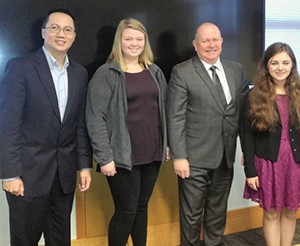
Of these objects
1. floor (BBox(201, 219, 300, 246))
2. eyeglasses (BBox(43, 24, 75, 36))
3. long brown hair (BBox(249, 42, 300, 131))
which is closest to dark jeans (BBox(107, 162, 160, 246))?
long brown hair (BBox(249, 42, 300, 131))

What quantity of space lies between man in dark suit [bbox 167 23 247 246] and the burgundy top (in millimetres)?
134

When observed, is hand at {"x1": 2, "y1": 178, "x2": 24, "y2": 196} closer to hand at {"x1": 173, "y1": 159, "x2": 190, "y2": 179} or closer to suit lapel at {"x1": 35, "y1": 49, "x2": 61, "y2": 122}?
suit lapel at {"x1": 35, "y1": 49, "x2": 61, "y2": 122}

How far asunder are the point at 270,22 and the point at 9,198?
2.13m

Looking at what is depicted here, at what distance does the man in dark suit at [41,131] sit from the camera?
1587mm

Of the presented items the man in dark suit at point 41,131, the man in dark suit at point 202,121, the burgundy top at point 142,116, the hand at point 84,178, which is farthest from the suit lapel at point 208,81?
the hand at point 84,178

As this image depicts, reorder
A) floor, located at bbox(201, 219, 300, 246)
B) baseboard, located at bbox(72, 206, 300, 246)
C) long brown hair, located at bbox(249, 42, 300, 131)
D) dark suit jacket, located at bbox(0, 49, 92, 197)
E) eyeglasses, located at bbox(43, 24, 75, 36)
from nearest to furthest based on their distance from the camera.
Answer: dark suit jacket, located at bbox(0, 49, 92, 197)
eyeglasses, located at bbox(43, 24, 75, 36)
long brown hair, located at bbox(249, 42, 300, 131)
baseboard, located at bbox(72, 206, 300, 246)
floor, located at bbox(201, 219, 300, 246)

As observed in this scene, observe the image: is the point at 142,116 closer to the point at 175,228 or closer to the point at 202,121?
the point at 202,121

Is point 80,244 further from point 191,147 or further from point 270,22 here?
point 270,22

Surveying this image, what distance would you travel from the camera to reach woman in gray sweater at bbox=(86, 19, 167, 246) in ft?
6.03

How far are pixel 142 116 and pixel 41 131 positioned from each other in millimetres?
511

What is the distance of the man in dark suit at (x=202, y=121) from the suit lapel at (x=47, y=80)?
64cm

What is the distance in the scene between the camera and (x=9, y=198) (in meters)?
1.69

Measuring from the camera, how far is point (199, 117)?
2.04 meters

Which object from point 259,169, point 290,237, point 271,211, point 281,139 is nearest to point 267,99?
point 281,139
